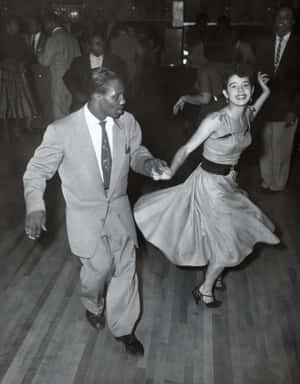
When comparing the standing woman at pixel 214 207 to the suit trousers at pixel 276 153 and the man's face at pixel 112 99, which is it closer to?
the man's face at pixel 112 99

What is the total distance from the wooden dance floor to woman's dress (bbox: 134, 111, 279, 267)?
0.39 m

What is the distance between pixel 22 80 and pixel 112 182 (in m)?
4.75

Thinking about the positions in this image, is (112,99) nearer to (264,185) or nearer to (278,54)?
(278,54)

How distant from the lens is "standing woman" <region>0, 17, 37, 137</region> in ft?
21.3

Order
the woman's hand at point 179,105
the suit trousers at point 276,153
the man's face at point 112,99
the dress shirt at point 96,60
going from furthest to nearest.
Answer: the dress shirt at point 96,60 < the suit trousers at point 276,153 < the woman's hand at point 179,105 < the man's face at point 112,99

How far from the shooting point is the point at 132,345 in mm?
2678

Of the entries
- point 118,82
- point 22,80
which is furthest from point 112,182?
point 22,80

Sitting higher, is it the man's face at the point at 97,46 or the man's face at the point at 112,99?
the man's face at the point at 112,99

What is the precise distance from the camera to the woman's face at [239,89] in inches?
110

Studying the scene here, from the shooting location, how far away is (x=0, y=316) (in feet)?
9.80

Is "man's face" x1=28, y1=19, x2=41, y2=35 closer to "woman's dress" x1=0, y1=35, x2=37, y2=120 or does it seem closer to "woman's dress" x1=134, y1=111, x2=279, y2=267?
"woman's dress" x1=0, y1=35, x2=37, y2=120

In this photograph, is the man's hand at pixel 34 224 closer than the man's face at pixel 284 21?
Yes

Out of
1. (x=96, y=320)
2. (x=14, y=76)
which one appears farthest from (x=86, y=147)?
(x=14, y=76)

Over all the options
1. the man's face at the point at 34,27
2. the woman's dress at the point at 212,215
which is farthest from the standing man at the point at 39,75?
the woman's dress at the point at 212,215
